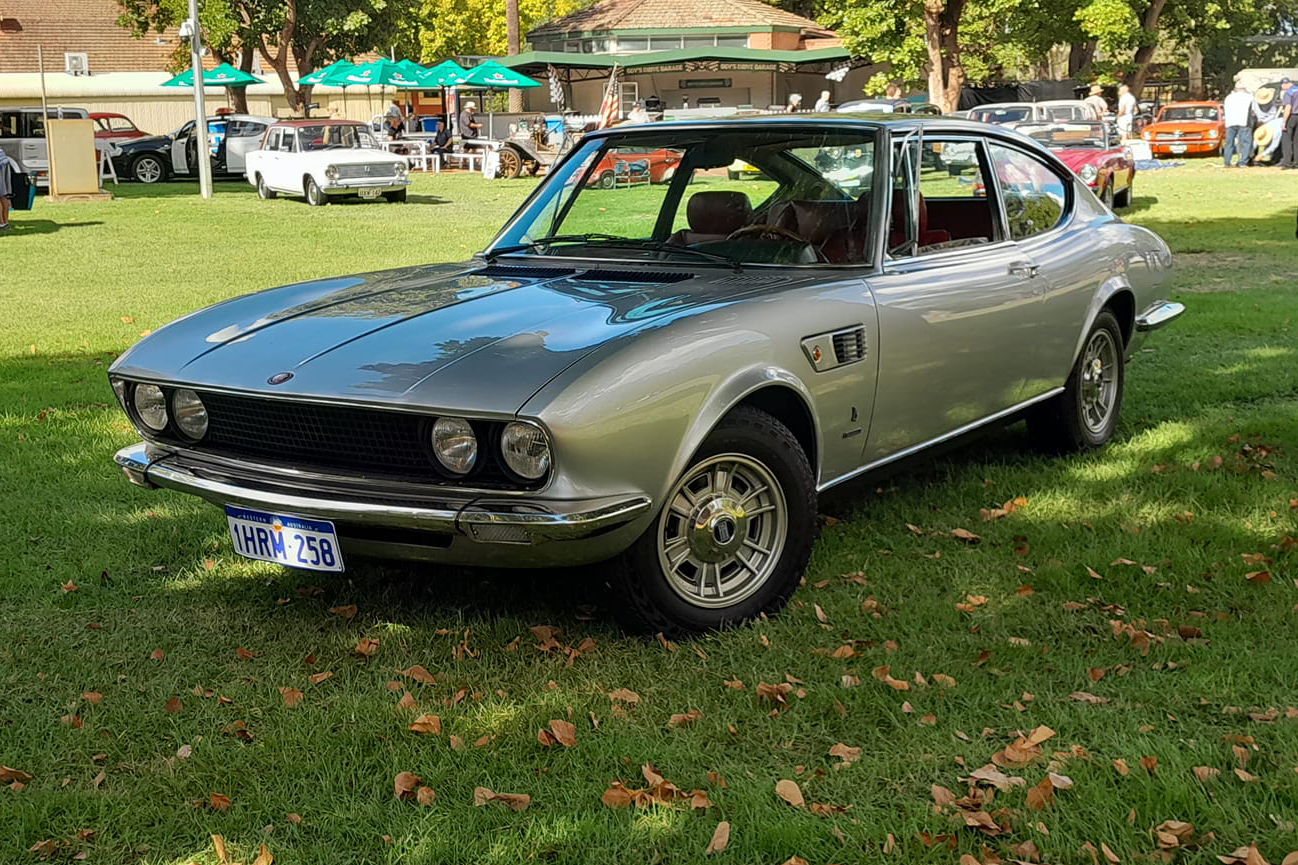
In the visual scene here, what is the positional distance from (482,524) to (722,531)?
0.84m

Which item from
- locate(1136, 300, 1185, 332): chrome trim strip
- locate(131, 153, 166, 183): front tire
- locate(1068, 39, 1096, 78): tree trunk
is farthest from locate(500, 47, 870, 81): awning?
locate(1136, 300, 1185, 332): chrome trim strip

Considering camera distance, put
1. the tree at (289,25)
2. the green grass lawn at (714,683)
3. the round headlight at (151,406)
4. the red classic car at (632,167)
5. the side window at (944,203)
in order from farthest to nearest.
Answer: the tree at (289,25) → the red classic car at (632,167) → the side window at (944,203) → the round headlight at (151,406) → the green grass lawn at (714,683)

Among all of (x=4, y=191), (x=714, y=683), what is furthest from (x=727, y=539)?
(x=4, y=191)

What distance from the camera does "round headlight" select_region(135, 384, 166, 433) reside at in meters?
4.28

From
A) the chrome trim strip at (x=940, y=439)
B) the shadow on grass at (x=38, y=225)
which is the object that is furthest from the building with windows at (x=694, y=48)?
the chrome trim strip at (x=940, y=439)

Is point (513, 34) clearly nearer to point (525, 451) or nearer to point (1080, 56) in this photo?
point (1080, 56)

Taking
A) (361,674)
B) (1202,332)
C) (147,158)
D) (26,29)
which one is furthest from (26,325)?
(26,29)

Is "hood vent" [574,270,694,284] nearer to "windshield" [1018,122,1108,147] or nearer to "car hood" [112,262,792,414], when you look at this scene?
"car hood" [112,262,792,414]

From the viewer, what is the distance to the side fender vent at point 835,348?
4.26 m

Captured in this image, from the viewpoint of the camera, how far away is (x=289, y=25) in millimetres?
39625

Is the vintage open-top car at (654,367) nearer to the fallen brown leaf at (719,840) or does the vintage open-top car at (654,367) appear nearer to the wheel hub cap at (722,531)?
the wheel hub cap at (722,531)

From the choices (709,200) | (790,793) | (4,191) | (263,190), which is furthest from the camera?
(263,190)

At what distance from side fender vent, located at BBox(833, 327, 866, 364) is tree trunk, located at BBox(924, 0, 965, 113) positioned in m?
29.8

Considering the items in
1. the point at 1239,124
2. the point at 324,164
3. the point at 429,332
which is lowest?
the point at 429,332
